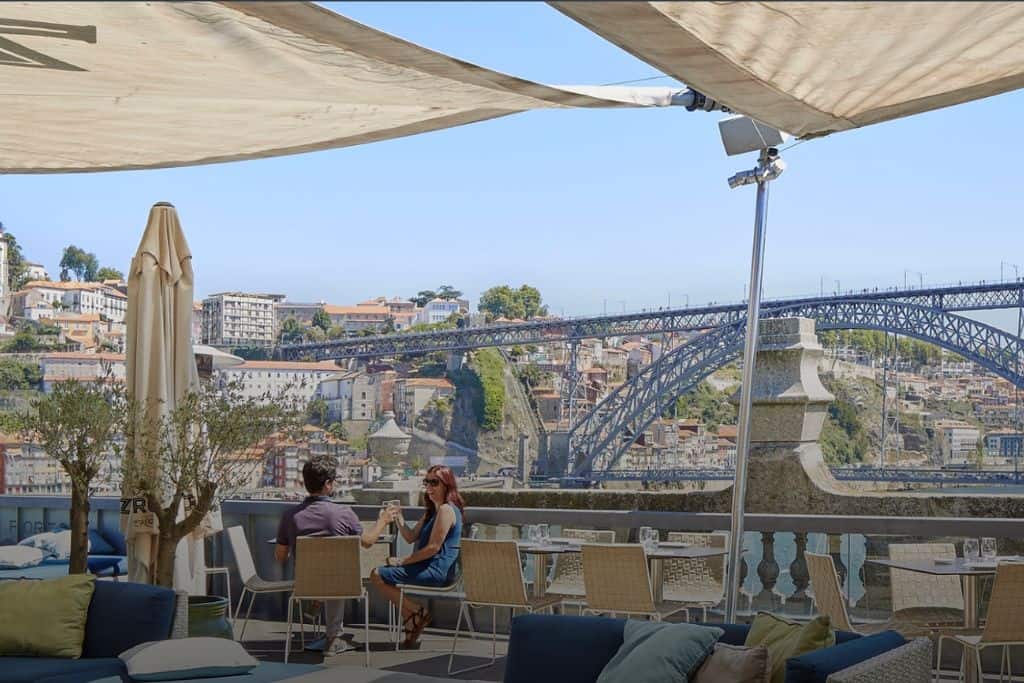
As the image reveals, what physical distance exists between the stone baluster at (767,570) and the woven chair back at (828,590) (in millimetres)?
1229

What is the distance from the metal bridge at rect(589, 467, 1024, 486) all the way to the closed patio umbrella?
2460cm

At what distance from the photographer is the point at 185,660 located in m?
3.83

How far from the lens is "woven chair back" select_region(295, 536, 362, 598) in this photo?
5836 mm

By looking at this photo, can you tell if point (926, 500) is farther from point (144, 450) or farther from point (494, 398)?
point (494, 398)

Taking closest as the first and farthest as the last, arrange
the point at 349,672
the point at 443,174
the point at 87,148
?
the point at 349,672 < the point at 87,148 < the point at 443,174

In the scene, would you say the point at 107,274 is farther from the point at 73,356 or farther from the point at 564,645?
the point at 564,645

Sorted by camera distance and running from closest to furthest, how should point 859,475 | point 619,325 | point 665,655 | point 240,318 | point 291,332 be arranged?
point 665,655
point 859,475
point 619,325
point 240,318
point 291,332

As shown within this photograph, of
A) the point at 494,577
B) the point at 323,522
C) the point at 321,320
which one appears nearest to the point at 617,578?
the point at 494,577

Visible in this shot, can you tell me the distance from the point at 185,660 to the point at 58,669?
473 millimetres

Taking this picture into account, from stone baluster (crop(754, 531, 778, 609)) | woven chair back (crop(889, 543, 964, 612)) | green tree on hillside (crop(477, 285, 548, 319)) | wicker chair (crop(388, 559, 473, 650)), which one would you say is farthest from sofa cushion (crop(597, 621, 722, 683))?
green tree on hillside (crop(477, 285, 548, 319))

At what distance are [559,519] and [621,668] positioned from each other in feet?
11.8

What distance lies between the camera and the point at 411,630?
6.42 meters

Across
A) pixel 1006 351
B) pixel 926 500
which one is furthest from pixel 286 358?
pixel 926 500

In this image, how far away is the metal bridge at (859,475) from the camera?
30.7 meters
